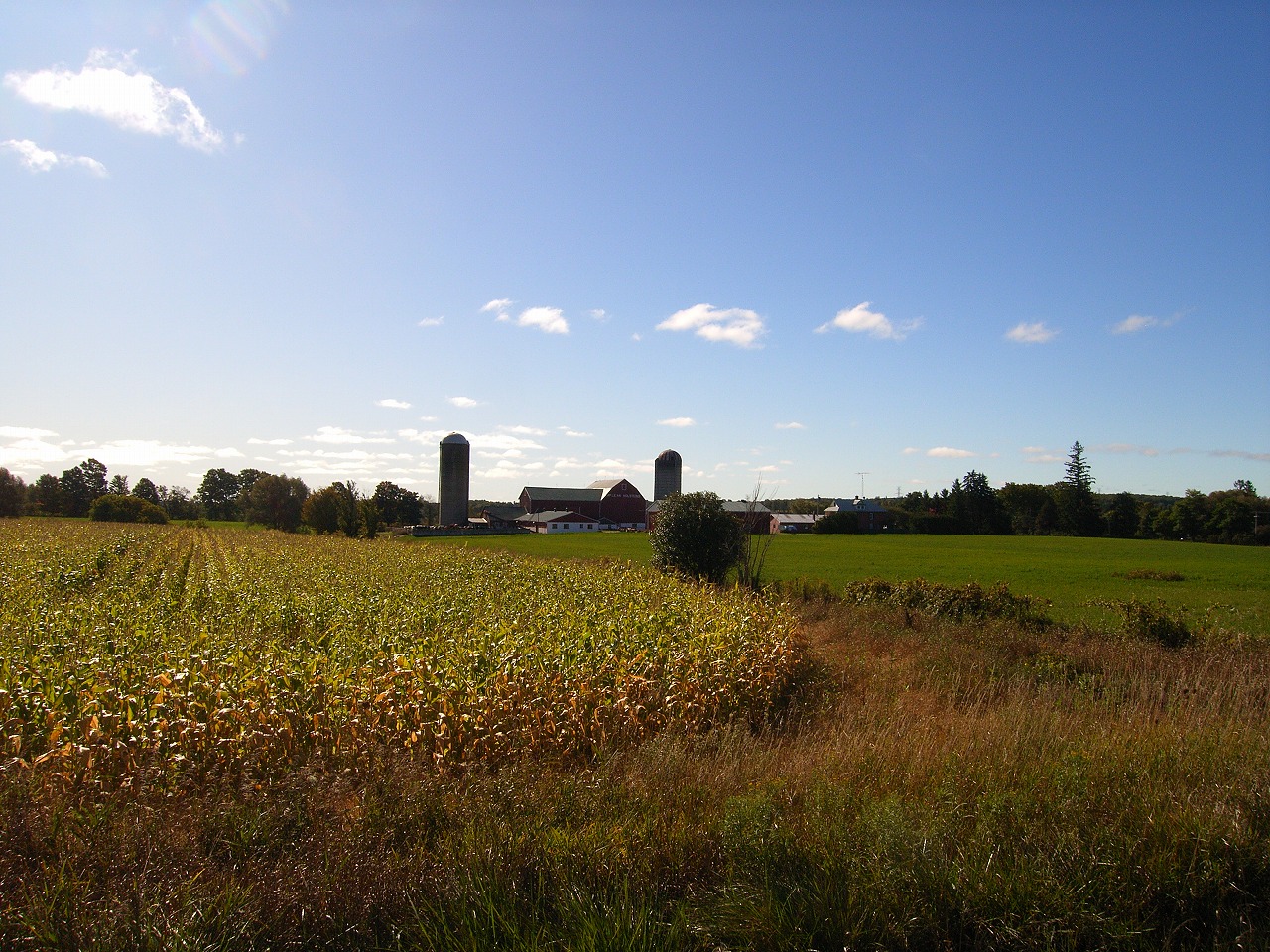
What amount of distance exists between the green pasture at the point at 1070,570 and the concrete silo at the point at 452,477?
27268 millimetres

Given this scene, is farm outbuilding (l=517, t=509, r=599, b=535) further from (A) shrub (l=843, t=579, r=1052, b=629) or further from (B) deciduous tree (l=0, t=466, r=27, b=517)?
(A) shrub (l=843, t=579, r=1052, b=629)

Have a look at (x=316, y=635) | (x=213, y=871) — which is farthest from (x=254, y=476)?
(x=213, y=871)

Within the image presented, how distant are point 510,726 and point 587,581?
1079cm

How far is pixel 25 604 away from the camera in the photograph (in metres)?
12.4

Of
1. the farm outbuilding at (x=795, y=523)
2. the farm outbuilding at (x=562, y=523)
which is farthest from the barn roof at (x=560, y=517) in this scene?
the farm outbuilding at (x=795, y=523)

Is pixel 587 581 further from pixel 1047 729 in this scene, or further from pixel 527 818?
pixel 527 818

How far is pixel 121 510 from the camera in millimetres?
75375

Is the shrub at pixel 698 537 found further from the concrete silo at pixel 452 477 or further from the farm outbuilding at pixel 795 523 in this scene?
the concrete silo at pixel 452 477

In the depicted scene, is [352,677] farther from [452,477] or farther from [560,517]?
[560,517]

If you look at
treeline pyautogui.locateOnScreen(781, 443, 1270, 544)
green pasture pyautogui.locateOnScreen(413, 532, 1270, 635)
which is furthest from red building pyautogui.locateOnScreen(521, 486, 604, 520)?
green pasture pyautogui.locateOnScreen(413, 532, 1270, 635)

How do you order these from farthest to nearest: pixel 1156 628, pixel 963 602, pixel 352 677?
pixel 963 602 < pixel 1156 628 < pixel 352 677

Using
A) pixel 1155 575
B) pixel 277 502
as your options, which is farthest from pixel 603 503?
pixel 1155 575

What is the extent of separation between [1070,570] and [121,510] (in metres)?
85.4

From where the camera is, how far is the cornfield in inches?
221
